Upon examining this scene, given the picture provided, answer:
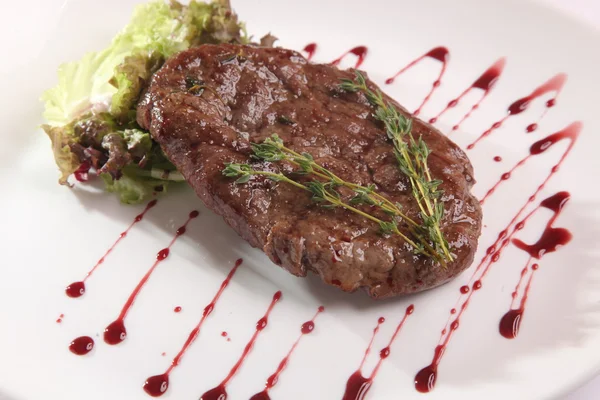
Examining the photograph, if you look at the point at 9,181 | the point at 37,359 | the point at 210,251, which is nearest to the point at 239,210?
the point at 210,251

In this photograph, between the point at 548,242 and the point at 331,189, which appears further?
the point at 548,242

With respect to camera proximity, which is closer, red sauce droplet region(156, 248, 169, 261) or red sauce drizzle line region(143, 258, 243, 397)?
red sauce drizzle line region(143, 258, 243, 397)

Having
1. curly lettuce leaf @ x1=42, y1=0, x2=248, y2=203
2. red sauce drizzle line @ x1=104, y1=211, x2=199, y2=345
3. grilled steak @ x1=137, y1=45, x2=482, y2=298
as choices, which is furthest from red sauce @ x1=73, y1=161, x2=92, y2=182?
red sauce drizzle line @ x1=104, y1=211, x2=199, y2=345

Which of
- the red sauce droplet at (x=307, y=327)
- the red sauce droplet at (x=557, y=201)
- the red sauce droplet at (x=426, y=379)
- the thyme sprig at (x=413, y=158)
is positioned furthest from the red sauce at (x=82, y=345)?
the red sauce droplet at (x=557, y=201)

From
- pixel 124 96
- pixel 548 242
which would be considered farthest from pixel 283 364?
pixel 124 96

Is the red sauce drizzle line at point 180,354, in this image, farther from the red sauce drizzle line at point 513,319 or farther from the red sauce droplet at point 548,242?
the red sauce droplet at point 548,242

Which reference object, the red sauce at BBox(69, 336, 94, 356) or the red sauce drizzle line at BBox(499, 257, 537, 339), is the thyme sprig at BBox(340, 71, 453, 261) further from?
the red sauce at BBox(69, 336, 94, 356)

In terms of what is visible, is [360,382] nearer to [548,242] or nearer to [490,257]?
[490,257]
